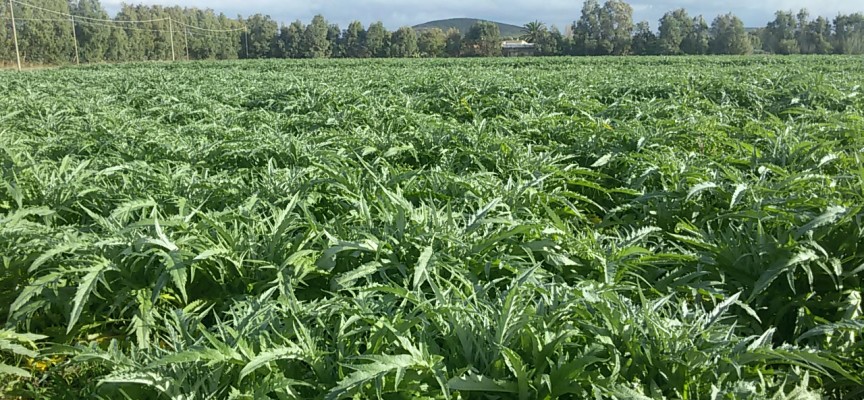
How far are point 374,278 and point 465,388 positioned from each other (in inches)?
33.5

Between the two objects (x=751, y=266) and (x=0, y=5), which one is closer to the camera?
(x=751, y=266)

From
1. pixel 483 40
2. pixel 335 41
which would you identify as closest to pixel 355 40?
pixel 335 41

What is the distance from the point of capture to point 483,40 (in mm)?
69000

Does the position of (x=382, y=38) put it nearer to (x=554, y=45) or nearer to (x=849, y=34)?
(x=554, y=45)

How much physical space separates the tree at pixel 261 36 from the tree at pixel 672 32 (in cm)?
5108

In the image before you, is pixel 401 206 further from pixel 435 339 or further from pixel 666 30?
pixel 666 30

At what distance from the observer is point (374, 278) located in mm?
2160

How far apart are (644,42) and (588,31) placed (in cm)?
957

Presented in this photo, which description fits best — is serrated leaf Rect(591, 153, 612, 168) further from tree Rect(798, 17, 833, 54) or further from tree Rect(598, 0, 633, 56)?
tree Rect(798, 17, 833, 54)

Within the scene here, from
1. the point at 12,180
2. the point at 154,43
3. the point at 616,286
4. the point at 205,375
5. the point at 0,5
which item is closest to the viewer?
the point at 205,375

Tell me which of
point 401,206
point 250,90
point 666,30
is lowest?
point 401,206

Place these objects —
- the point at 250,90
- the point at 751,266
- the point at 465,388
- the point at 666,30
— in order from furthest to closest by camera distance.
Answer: the point at 666,30 → the point at 250,90 → the point at 751,266 → the point at 465,388

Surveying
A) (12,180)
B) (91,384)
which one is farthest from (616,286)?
(12,180)

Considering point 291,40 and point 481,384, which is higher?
point 291,40
